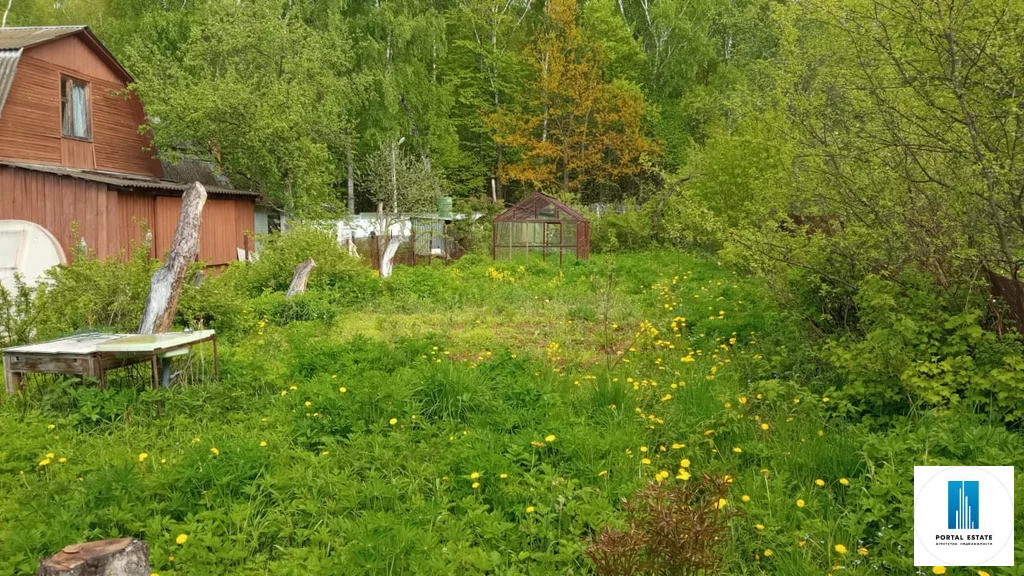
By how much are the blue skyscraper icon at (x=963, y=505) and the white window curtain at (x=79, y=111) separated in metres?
18.5

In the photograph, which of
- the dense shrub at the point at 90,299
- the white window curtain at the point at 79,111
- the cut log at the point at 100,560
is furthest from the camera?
the white window curtain at the point at 79,111

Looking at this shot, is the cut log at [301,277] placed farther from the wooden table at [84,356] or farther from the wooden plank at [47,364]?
the wooden plank at [47,364]

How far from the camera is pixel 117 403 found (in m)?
5.40

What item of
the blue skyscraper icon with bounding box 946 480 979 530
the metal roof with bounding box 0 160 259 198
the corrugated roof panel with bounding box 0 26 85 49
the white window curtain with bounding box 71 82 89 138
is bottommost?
the blue skyscraper icon with bounding box 946 480 979 530

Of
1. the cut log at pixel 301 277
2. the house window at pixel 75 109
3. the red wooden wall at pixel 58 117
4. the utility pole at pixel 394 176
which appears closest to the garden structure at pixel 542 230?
the utility pole at pixel 394 176

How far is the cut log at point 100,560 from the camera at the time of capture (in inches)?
99.6

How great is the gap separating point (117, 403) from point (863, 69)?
645 cm

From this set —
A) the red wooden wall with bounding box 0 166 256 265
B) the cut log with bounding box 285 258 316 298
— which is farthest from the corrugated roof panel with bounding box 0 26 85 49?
the cut log with bounding box 285 258 316 298

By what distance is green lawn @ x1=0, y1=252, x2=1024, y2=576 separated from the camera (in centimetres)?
343

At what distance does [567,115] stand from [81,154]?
2135 centimetres

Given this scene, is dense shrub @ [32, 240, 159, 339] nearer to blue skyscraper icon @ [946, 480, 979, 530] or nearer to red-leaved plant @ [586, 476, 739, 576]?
red-leaved plant @ [586, 476, 739, 576]

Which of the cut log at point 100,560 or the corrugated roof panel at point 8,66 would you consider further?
the corrugated roof panel at point 8,66

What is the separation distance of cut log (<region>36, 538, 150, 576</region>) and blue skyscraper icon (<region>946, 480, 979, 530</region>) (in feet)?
12.4

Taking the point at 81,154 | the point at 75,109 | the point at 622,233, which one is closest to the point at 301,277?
the point at 81,154
